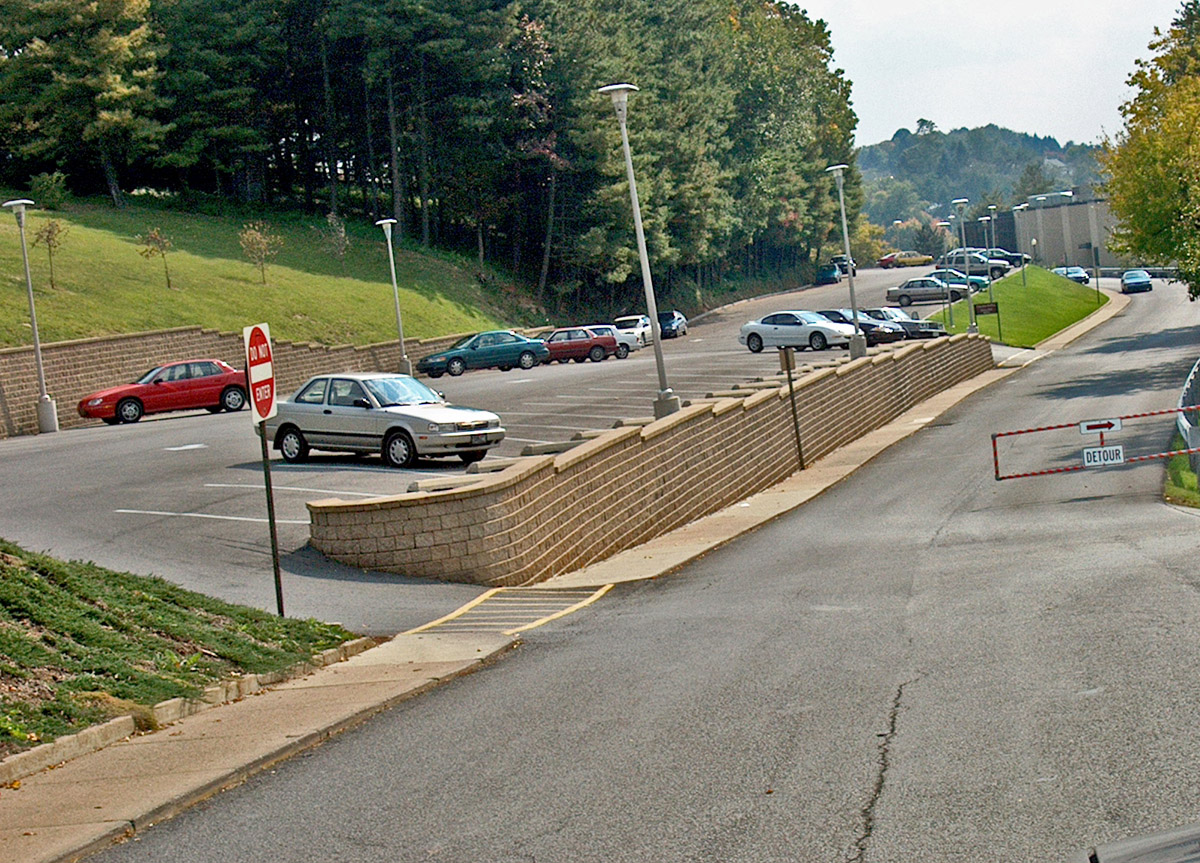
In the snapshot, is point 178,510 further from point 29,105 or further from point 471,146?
point 471,146

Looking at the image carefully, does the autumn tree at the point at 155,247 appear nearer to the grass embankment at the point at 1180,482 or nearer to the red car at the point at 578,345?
the red car at the point at 578,345

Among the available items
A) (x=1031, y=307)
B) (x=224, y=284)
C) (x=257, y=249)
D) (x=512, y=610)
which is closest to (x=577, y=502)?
(x=512, y=610)

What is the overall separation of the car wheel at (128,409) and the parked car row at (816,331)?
25.9 m

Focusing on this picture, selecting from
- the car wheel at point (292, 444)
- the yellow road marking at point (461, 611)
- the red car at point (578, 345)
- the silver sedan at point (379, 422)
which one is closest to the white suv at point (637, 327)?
the red car at point (578, 345)

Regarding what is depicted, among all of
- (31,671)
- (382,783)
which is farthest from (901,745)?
(31,671)

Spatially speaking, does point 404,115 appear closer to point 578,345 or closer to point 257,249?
point 257,249

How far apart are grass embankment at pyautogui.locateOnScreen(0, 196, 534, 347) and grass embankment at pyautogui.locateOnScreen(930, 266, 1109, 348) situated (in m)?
24.9

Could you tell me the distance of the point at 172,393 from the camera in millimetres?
38344

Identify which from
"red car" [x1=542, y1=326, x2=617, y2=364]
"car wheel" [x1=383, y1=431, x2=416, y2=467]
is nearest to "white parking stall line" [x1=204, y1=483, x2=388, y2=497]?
"car wheel" [x1=383, y1=431, x2=416, y2=467]

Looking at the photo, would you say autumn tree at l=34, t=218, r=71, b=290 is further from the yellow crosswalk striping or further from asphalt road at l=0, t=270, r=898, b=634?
the yellow crosswalk striping

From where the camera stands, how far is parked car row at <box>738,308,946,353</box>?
55125mm

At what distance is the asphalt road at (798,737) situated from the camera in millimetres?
6586

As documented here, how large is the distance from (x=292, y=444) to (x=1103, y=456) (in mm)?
14983

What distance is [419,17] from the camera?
65.8 m
